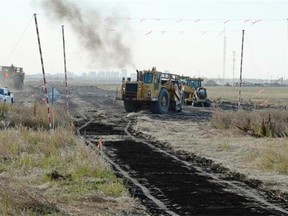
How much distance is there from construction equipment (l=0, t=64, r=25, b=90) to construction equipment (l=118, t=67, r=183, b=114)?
1539 inches

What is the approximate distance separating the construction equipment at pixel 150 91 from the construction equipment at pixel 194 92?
11420mm

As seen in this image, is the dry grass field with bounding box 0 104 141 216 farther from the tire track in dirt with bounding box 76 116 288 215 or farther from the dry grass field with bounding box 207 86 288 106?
the dry grass field with bounding box 207 86 288 106

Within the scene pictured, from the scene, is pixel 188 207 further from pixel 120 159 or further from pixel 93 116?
pixel 93 116

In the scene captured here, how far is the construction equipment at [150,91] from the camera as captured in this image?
36906mm

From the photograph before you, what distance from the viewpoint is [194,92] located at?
52.3m

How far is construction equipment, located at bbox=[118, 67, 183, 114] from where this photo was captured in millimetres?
36906

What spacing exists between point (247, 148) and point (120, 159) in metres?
4.55

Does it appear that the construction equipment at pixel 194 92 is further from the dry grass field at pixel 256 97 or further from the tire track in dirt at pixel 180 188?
the tire track in dirt at pixel 180 188

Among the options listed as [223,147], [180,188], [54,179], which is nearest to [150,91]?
[223,147]

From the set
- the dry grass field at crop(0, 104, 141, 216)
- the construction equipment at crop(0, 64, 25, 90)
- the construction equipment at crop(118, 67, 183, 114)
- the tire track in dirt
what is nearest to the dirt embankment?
the tire track in dirt

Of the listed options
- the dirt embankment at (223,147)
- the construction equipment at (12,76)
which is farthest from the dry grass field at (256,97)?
the dirt embankment at (223,147)

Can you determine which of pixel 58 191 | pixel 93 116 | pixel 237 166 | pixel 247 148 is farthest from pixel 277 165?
pixel 93 116

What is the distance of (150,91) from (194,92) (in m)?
16.1

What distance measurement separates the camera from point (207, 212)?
10.7 metres
